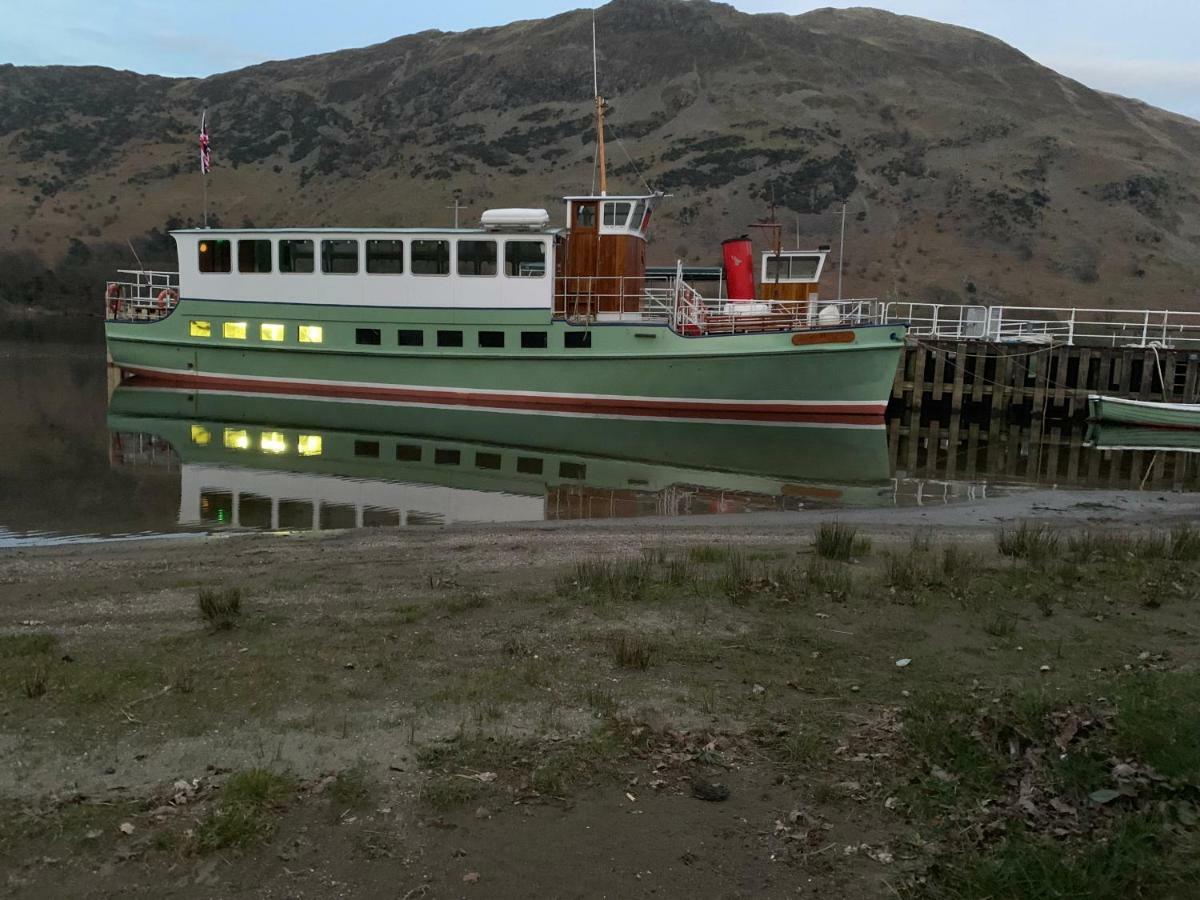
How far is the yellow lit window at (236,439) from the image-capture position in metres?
18.2

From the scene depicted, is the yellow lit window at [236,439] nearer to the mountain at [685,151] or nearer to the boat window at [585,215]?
the boat window at [585,215]

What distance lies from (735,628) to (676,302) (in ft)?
55.9

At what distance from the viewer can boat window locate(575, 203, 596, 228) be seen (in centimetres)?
2367

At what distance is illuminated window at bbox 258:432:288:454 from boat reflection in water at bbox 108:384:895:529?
0.05 m

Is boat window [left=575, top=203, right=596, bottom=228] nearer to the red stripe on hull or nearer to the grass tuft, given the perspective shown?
the red stripe on hull

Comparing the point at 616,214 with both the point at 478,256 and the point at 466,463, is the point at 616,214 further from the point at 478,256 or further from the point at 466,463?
the point at 466,463

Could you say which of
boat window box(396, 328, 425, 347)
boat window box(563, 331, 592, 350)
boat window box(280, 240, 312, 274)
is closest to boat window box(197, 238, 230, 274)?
boat window box(280, 240, 312, 274)

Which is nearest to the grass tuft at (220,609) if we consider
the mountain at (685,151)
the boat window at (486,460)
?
the boat window at (486,460)

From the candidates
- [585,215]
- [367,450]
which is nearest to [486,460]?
[367,450]

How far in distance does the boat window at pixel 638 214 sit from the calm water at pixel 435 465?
4.97m

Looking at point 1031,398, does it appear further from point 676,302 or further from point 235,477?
point 235,477

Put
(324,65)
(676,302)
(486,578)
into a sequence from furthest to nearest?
(324,65) → (676,302) → (486,578)

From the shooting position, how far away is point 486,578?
7.78 meters

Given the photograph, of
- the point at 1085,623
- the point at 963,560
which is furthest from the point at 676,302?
the point at 1085,623
